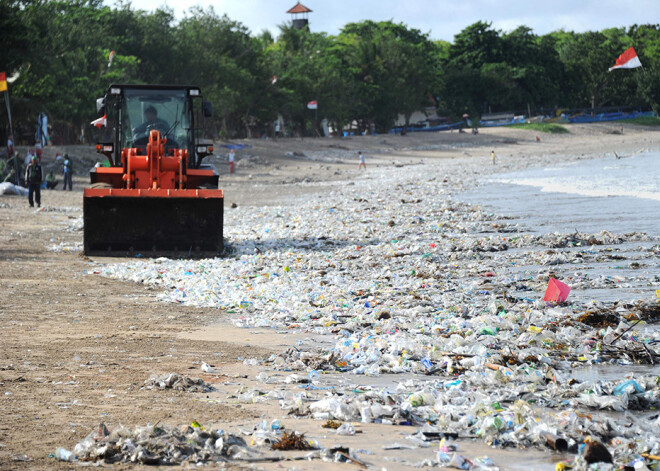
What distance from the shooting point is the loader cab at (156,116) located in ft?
50.8

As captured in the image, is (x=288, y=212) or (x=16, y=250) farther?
(x=288, y=212)

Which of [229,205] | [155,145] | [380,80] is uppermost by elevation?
[380,80]

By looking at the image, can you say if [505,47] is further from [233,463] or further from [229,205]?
[233,463]

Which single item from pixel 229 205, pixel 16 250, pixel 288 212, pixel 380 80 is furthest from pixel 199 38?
pixel 16 250

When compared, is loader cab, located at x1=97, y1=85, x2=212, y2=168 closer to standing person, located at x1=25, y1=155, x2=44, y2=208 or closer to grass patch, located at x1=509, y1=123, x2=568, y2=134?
standing person, located at x1=25, y1=155, x2=44, y2=208

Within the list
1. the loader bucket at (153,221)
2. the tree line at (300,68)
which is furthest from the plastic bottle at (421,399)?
the tree line at (300,68)

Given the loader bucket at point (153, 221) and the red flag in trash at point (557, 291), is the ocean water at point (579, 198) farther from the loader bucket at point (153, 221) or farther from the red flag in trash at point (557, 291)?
the red flag in trash at point (557, 291)

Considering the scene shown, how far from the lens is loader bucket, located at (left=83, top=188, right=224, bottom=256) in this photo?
13992 mm

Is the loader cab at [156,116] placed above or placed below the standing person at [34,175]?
above

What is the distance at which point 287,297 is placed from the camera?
32.2 ft

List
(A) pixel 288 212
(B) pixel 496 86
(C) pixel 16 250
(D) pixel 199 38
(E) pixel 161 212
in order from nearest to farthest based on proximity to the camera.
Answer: (E) pixel 161 212, (C) pixel 16 250, (A) pixel 288 212, (D) pixel 199 38, (B) pixel 496 86

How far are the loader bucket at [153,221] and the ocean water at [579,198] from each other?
6082 mm

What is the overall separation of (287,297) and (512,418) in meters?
5.13

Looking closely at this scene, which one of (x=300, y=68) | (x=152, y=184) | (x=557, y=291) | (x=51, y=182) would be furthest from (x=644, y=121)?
(x=557, y=291)
